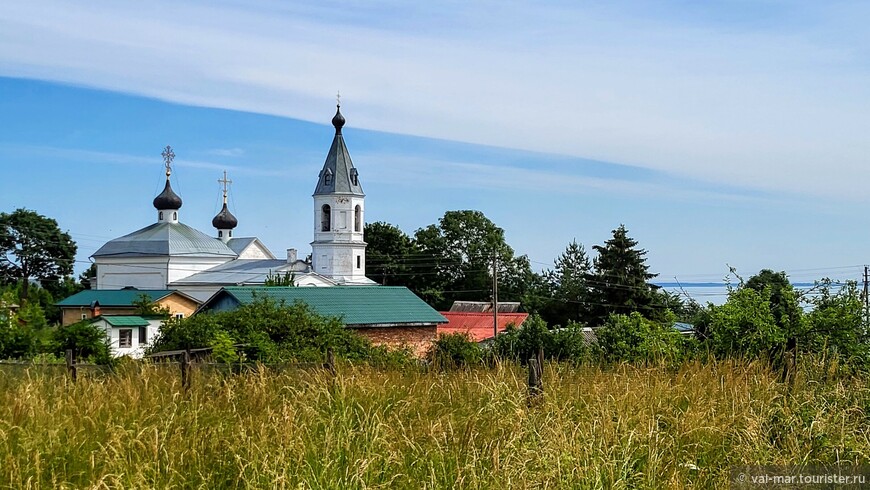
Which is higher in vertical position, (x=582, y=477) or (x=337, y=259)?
(x=337, y=259)

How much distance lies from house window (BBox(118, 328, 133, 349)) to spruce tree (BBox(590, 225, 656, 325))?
1055 inches

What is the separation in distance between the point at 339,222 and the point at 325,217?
162 cm

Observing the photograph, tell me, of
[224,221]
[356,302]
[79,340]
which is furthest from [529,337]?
[224,221]

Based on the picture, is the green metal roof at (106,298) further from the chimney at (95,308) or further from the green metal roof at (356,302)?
the green metal roof at (356,302)

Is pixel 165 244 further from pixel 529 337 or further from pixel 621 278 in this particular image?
pixel 529 337

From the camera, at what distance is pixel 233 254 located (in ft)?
242

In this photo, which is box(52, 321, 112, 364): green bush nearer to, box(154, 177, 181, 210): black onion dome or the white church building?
the white church building

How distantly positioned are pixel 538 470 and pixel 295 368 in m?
3.14

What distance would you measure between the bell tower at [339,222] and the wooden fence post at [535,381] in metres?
60.9

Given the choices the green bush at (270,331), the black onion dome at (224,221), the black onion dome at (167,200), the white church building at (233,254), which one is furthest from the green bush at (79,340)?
the black onion dome at (224,221)

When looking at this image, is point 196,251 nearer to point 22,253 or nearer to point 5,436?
point 22,253

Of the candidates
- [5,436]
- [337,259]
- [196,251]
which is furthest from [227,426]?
[196,251]

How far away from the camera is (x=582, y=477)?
186 inches

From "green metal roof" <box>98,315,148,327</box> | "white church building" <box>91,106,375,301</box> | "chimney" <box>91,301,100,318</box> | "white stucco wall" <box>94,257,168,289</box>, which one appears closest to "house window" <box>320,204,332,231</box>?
"white church building" <box>91,106,375,301</box>
